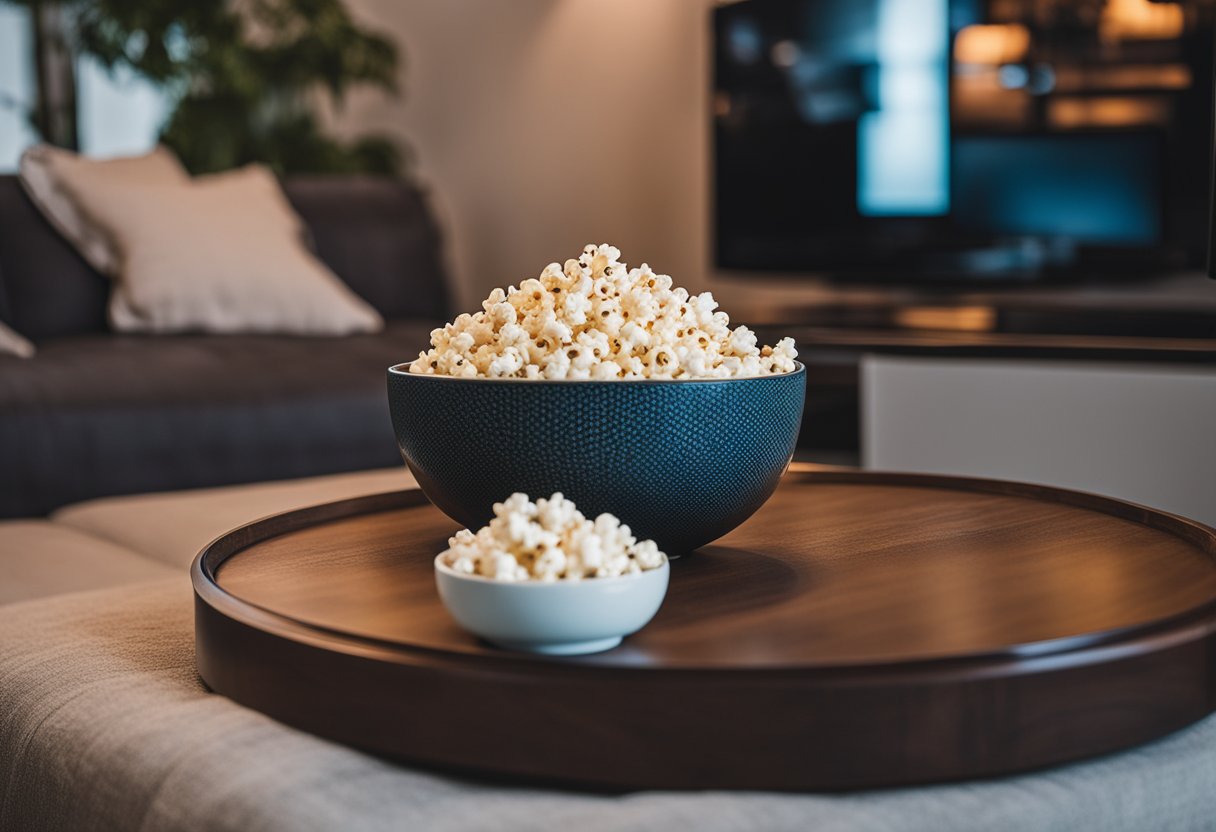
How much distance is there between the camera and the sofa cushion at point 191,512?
1646 millimetres

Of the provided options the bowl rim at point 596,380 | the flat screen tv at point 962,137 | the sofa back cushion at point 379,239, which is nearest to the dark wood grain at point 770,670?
the bowl rim at point 596,380

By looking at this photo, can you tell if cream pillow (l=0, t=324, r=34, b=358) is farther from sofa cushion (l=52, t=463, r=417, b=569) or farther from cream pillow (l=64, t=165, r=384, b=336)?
sofa cushion (l=52, t=463, r=417, b=569)

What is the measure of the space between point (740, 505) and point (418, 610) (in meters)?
0.26

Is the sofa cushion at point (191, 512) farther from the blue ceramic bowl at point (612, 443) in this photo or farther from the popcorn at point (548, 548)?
the popcorn at point (548, 548)

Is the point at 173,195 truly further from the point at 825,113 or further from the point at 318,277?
the point at 825,113

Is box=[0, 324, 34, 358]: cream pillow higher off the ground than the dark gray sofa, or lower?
higher

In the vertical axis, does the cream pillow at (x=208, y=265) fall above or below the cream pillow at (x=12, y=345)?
above

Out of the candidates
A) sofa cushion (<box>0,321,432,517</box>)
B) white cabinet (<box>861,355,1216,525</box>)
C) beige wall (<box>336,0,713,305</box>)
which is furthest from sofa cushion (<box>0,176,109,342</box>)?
white cabinet (<box>861,355,1216,525</box>)

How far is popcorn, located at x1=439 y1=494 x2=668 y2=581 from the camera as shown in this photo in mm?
768

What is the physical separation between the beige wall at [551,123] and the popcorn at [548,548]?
3.01 metres

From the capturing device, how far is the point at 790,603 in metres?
0.89

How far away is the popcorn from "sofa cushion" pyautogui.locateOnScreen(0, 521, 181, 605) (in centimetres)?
83

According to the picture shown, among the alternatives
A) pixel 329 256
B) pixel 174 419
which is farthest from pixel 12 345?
pixel 329 256

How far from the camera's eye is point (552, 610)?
75cm
